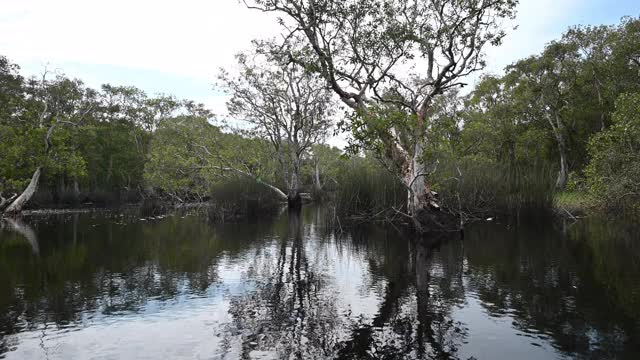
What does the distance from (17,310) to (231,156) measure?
24180 millimetres

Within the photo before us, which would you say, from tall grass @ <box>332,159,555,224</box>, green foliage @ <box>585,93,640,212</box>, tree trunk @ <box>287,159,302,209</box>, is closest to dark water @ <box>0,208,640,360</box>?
green foliage @ <box>585,93,640,212</box>

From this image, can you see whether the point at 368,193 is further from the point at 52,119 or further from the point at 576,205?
the point at 52,119

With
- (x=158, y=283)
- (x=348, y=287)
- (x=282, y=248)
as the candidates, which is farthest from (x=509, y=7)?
(x=158, y=283)

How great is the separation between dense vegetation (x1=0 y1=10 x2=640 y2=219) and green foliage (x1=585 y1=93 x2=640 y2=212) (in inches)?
2.1

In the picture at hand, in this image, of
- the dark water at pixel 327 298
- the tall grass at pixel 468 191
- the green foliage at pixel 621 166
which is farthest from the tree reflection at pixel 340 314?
the tall grass at pixel 468 191

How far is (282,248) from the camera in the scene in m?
14.4

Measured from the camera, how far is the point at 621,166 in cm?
1540

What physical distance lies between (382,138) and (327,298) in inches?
303

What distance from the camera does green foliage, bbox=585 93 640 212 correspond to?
14461 mm

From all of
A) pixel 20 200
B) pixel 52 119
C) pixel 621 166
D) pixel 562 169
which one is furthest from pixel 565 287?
pixel 52 119

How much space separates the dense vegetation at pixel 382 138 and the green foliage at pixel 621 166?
0.18ft

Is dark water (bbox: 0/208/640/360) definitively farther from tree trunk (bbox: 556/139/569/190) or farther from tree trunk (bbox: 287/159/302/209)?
tree trunk (bbox: 556/139/569/190)

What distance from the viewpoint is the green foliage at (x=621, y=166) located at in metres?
14.5

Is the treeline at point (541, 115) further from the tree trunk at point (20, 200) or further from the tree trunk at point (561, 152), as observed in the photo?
the tree trunk at point (20, 200)
